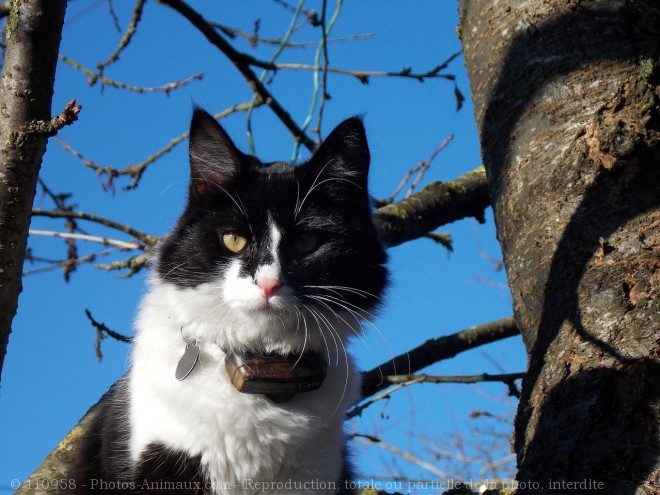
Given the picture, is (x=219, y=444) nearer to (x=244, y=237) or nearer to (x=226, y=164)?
(x=244, y=237)

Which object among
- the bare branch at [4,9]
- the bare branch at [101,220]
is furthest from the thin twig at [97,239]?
the bare branch at [4,9]

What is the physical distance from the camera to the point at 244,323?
1.93 m

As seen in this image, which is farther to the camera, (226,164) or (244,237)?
(226,164)

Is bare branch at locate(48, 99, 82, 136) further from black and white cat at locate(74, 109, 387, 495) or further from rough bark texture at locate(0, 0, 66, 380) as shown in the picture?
black and white cat at locate(74, 109, 387, 495)

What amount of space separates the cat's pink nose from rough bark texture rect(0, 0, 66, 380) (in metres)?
0.60

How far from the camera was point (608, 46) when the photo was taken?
7.44ft

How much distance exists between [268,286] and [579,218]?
0.91 meters

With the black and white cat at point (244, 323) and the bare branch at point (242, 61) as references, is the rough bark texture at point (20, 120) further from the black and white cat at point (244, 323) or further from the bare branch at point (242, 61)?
the bare branch at point (242, 61)

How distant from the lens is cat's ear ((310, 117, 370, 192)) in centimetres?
220

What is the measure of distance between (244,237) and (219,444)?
22.5 inches

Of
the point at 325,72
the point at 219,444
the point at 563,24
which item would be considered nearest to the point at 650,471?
the point at 219,444

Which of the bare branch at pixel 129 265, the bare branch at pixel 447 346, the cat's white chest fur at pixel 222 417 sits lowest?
the cat's white chest fur at pixel 222 417

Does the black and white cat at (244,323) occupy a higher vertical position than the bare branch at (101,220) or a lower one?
lower

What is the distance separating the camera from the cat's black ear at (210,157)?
213 cm
